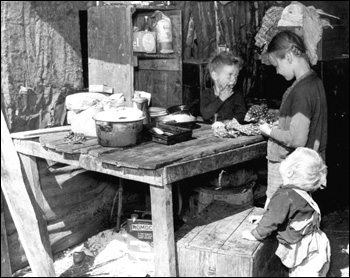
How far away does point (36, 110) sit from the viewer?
5191 millimetres

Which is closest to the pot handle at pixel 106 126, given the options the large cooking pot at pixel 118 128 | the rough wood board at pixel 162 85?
the large cooking pot at pixel 118 128

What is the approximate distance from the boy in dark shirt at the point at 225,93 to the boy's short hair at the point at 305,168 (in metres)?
1.26

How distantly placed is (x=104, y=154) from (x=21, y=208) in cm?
130

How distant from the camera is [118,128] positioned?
4086 millimetres

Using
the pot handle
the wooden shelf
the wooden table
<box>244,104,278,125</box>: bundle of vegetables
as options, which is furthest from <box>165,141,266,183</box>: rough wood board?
the wooden shelf

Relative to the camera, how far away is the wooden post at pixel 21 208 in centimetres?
467

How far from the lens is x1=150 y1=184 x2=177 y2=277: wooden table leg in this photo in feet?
12.5

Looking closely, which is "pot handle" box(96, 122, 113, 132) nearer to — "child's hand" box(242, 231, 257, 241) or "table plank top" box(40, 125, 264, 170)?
"table plank top" box(40, 125, 264, 170)

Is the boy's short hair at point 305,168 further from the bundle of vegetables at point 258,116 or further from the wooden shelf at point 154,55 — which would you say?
the wooden shelf at point 154,55

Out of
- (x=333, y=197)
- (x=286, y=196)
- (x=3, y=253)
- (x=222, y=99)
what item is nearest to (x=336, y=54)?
(x=333, y=197)

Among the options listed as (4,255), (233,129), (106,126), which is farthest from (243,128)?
(4,255)

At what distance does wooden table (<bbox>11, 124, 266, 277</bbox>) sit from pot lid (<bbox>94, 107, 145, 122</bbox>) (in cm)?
25

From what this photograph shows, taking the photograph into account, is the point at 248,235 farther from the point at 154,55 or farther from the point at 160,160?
the point at 154,55

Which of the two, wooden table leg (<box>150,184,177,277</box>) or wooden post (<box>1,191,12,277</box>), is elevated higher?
wooden table leg (<box>150,184,177,277</box>)
